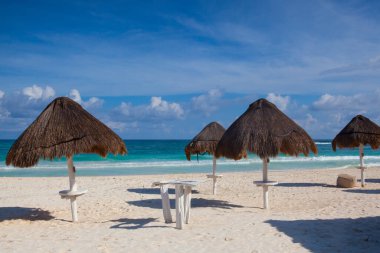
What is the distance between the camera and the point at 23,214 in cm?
819

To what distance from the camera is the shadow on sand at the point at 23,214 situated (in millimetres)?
7738

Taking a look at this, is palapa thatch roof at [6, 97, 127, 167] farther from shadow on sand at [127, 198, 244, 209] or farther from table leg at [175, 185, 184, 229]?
shadow on sand at [127, 198, 244, 209]

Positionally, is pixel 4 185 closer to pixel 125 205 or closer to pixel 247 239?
pixel 125 205

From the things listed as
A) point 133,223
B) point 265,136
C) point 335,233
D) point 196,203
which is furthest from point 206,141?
point 335,233

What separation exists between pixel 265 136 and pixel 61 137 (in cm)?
395

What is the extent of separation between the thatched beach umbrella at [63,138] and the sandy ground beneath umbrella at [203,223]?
1.06 meters

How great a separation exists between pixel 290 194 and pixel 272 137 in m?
3.69

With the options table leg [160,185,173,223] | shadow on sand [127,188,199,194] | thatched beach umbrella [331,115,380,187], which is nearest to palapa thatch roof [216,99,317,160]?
table leg [160,185,173,223]

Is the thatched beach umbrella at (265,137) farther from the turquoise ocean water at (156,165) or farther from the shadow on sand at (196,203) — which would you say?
the turquoise ocean water at (156,165)

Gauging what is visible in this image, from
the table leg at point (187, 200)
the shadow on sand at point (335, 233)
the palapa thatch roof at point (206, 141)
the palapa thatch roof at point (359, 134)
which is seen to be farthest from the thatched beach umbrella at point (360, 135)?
the table leg at point (187, 200)

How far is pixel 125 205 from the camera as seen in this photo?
9.26 meters

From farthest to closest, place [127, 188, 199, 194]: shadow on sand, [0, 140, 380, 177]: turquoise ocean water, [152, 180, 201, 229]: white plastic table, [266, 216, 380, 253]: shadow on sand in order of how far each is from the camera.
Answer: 1. [0, 140, 380, 177]: turquoise ocean water
2. [127, 188, 199, 194]: shadow on sand
3. [152, 180, 201, 229]: white plastic table
4. [266, 216, 380, 253]: shadow on sand

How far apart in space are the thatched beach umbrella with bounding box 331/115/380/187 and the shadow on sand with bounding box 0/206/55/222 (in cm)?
902

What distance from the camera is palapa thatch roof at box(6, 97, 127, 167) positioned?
22.5 feet
